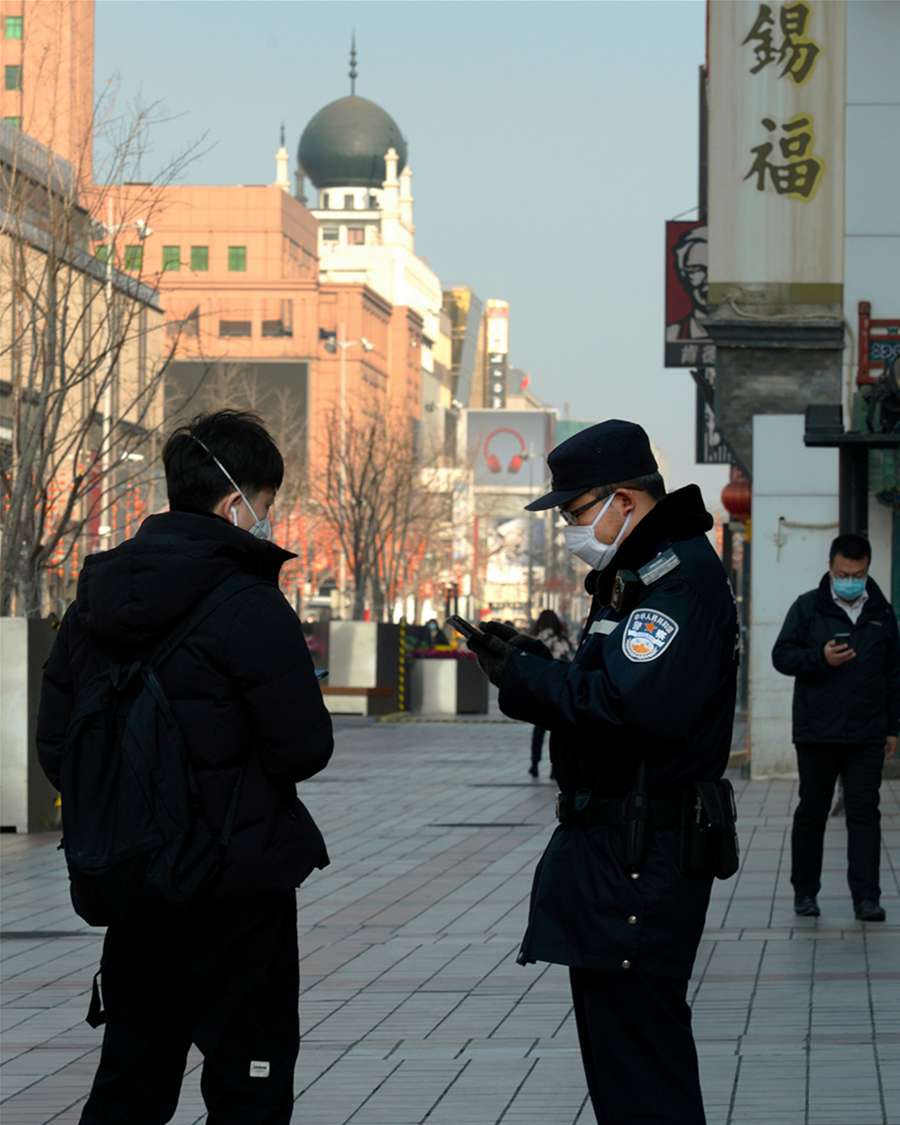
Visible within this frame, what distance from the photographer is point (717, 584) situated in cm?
493

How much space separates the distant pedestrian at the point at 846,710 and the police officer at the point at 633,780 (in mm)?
6112

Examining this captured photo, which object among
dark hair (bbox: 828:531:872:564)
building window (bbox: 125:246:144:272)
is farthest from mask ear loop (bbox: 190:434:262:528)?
building window (bbox: 125:246:144:272)

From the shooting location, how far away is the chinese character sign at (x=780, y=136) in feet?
69.6

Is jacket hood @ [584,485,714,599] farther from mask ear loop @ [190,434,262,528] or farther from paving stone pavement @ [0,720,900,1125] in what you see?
paving stone pavement @ [0,720,900,1125]

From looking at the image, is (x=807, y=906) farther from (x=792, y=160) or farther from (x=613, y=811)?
(x=792, y=160)

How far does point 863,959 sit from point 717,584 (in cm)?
524

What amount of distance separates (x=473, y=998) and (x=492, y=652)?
440cm

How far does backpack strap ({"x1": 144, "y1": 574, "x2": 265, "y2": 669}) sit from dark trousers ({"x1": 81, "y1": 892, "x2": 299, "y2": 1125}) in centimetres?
50

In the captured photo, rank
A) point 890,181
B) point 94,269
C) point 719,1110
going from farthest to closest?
point 94,269
point 890,181
point 719,1110

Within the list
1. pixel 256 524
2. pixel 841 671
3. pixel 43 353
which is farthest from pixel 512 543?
pixel 256 524

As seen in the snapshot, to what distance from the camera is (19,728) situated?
53.1 feet

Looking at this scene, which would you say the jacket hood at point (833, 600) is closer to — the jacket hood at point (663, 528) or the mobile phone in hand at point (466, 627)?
the jacket hood at point (663, 528)

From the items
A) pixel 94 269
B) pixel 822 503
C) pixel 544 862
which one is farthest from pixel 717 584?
pixel 94 269

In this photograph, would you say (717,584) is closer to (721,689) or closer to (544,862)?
(721,689)
